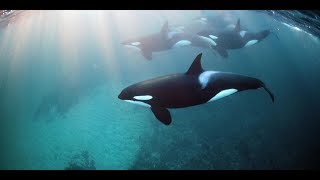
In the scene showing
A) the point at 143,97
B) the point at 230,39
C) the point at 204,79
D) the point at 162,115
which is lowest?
the point at 230,39

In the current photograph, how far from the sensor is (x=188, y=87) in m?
6.06

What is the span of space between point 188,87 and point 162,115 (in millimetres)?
730

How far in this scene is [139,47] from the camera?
10.5m

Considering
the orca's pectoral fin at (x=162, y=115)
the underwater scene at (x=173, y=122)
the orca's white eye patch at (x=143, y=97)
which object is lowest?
the underwater scene at (x=173, y=122)

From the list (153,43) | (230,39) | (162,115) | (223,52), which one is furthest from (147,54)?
(162,115)

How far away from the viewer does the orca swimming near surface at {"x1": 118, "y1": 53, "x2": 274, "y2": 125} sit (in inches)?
239

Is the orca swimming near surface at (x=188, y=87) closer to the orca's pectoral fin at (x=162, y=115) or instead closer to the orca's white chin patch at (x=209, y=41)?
the orca's pectoral fin at (x=162, y=115)

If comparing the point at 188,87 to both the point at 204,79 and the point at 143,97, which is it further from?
the point at 143,97

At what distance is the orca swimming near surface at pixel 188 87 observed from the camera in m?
6.06

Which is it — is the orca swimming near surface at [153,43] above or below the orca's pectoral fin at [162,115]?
below

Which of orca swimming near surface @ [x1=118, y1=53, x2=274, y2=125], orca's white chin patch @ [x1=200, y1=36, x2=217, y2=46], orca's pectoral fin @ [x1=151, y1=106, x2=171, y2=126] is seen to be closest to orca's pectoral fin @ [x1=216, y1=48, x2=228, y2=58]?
orca's white chin patch @ [x1=200, y1=36, x2=217, y2=46]

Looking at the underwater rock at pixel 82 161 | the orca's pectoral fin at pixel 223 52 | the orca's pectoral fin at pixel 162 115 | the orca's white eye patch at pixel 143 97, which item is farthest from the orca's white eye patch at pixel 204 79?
the underwater rock at pixel 82 161

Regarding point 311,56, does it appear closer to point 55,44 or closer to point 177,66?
point 177,66
